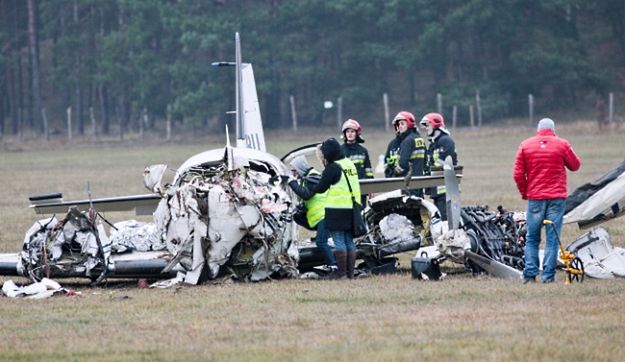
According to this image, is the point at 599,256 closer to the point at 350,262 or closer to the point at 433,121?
the point at 350,262

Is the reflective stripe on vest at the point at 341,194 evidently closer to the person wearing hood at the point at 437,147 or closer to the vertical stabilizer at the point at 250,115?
the person wearing hood at the point at 437,147

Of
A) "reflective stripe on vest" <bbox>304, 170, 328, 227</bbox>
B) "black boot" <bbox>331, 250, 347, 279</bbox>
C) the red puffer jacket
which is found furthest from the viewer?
"reflective stripe on vest" <bbox>304, 170, 328, 227</bbox>

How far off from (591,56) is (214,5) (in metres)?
20.0

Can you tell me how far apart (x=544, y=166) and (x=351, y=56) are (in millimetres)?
53332

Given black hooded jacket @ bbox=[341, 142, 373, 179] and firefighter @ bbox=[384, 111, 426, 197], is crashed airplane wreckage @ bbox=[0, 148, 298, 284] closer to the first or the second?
black hooded jacket @ bbox=[341, 142, 373, 179]

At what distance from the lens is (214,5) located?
67062 millimetres

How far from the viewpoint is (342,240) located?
1383 cm

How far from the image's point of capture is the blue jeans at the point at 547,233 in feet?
41.1

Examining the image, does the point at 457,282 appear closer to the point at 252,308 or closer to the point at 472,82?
the point at 252,308

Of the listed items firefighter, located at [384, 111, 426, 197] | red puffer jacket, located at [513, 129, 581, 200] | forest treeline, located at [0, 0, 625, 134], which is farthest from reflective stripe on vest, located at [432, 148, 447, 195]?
forest treeline, located at [0, 0, 625, 134]

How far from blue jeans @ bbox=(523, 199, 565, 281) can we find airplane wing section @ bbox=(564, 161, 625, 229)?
109cm

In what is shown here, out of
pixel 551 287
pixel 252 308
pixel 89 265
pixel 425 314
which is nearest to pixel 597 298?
pixel 551 287

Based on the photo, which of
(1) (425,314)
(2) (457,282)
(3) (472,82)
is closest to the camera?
(1) (425,314)

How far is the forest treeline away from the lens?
6288cm
